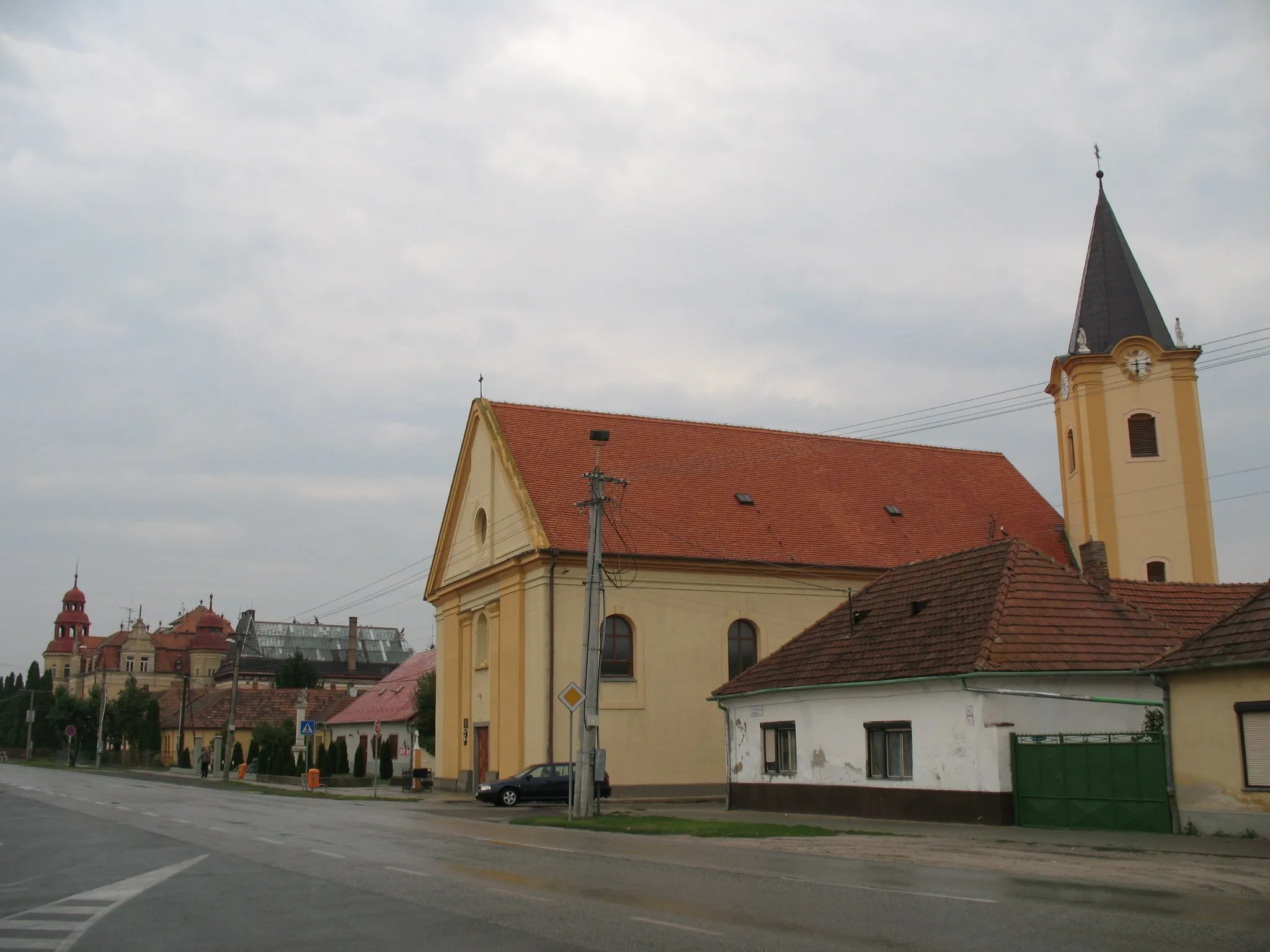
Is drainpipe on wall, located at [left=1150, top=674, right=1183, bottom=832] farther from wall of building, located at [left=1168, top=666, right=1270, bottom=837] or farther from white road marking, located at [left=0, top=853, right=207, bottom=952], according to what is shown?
white road marking, located at [left=0, top=853, right=207, bottom=952]

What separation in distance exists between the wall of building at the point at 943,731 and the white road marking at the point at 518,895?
1210 cm

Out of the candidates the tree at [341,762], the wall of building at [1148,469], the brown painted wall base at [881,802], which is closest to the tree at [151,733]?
the tree at [341,762]

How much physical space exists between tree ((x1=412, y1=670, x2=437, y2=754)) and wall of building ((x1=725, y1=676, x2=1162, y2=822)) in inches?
1091

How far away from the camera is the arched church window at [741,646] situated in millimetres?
38688

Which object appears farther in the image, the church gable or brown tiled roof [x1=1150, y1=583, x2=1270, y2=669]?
the church gable

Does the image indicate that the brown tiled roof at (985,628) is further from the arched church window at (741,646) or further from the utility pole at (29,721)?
the utility pole at (29,721)

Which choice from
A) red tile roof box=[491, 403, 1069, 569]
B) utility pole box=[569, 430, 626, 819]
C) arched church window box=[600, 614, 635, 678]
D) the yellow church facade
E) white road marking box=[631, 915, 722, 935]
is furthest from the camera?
red tile roof box=[491, 403, 1069, 569]

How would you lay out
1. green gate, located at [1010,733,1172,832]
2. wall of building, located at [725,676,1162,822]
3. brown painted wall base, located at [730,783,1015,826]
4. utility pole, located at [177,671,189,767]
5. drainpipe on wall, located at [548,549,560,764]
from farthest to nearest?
utility pole, located at [177,671,189,767], drainpipe on wall, located at [548,549,560,764], wall of building, located at [725,676,1162,822], brown painted wall base, located at [730,783,1015,826], green gate, located at [1010,733,1172,832]

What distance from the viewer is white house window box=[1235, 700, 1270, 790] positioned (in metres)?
17.7

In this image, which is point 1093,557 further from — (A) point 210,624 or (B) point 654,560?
(A) point 210,624

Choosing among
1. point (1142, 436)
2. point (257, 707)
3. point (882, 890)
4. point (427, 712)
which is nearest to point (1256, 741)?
point (882, 890)

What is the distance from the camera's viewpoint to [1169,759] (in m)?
19.3

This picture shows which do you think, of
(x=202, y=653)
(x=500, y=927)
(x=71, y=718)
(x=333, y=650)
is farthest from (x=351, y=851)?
(x=202, y=653)

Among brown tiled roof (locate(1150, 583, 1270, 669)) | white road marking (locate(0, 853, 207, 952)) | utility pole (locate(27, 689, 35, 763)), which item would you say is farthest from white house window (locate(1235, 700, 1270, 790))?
utility pole (locate(27, 689, 35, 763))
